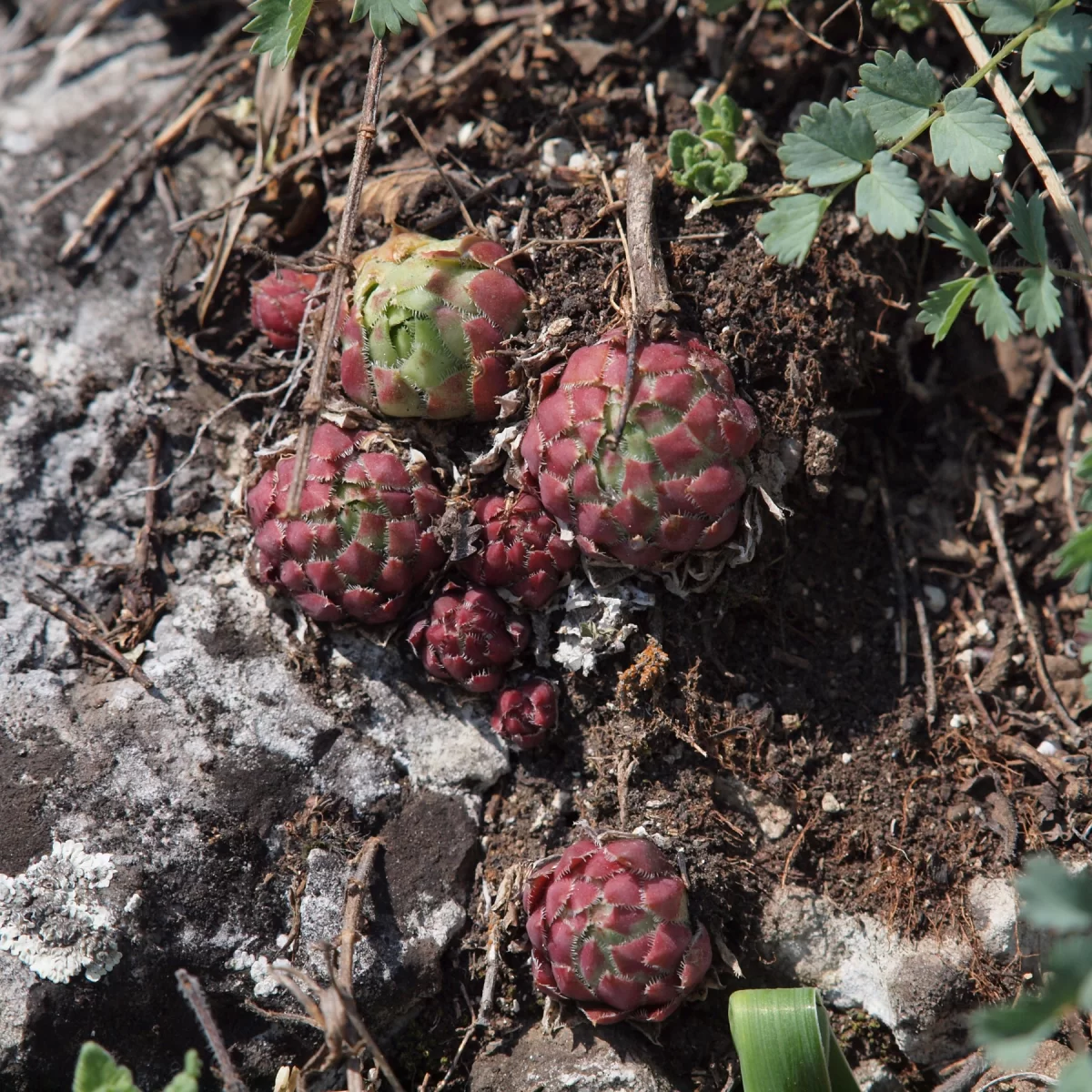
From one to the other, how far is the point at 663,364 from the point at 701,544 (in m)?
0.45

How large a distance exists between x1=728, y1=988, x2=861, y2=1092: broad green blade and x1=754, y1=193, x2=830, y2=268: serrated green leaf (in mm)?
1691

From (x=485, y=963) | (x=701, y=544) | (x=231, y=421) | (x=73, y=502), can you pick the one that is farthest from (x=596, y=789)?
(x=73, y=502)

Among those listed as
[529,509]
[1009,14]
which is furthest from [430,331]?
[1009,14]

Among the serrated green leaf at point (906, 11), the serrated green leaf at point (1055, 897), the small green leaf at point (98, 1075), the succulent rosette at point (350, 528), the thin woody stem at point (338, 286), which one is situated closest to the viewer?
the serrated green leaf at point (1055, 897)

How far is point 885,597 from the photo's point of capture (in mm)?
2742

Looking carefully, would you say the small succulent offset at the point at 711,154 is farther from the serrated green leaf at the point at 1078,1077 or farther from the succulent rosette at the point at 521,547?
the serrated green leaf at the point at 1078,1077

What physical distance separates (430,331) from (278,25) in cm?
85

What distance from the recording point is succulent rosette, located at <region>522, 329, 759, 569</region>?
2.20 metres

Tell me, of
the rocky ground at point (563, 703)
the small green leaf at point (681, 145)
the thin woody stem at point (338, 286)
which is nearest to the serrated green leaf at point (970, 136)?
the rocky ground at point (563, 703)

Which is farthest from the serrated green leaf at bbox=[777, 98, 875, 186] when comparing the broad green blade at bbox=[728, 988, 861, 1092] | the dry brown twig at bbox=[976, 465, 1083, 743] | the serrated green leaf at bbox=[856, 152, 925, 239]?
the broad green blade at bbox=[728, 988, 861, 1092]

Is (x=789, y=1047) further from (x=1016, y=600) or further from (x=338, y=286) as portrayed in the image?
(x=338, y=286)

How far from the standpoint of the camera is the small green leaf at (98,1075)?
180 cm

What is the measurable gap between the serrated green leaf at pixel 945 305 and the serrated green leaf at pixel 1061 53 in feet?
1.54

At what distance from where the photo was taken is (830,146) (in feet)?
7.14
